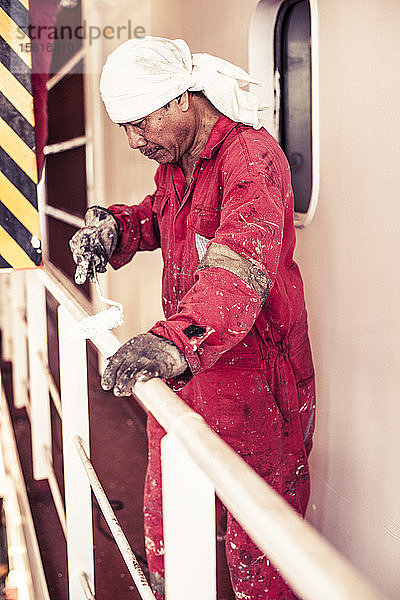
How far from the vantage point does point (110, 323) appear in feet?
4.39

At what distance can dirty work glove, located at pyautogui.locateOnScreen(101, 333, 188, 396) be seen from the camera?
40.7 inches

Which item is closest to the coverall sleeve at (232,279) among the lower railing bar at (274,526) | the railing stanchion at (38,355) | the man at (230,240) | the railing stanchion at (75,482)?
the man at (230,240)

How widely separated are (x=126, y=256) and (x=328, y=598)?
5.03 ft

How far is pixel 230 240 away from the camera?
4.12ft

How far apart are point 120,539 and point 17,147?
1016mm

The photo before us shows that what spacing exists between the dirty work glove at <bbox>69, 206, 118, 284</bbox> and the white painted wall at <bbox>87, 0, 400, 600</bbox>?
0.62 m

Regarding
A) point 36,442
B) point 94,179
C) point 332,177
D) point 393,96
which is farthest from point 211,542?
point 94,179

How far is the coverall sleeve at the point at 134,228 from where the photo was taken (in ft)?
6.31

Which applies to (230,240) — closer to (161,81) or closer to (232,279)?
(232,279)

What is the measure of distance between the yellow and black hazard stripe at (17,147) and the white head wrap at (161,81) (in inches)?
11.8

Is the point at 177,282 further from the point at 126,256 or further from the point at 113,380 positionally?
the point at 113,380

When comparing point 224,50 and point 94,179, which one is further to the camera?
point 94,179

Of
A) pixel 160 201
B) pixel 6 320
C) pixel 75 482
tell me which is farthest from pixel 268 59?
pixel 6 320

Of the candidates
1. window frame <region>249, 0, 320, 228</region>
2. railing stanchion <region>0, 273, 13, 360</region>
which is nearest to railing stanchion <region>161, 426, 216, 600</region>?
window frame <region>249, 0, 320, 228</region>
